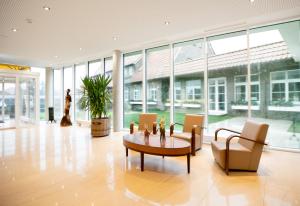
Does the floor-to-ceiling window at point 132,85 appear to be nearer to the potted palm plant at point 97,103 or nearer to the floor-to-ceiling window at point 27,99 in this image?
the potted palm plant at point 97,103

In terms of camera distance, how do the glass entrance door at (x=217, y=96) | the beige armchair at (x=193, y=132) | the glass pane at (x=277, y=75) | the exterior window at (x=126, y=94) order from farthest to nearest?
the exterior window at (x=126, y=94) → the glass entrance door at (x=217, y=96) → the glass pane at (x=277, y=75) → the beige armchair at (x=193, y=132)

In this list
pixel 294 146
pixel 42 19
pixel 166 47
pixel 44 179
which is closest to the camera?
pixel 44 179

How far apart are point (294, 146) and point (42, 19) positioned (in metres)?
7.11

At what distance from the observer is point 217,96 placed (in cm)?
577

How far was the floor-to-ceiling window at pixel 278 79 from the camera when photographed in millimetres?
4719

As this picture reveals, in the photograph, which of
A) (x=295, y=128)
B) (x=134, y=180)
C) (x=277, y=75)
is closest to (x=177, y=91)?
(x=277, y=75)

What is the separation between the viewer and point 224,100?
5.68m

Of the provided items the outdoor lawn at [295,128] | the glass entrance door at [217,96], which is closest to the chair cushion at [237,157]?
the outdoor lawn at [295,128]

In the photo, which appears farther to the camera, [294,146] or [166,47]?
[166,47]

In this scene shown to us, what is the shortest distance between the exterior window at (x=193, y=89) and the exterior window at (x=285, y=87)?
2048 millimetres

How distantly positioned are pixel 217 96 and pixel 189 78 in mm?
1128

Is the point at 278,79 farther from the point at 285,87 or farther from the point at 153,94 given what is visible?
the point at 153,94

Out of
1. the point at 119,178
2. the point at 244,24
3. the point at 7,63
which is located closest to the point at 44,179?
the point at 119,178

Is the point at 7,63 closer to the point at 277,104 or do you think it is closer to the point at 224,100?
the point at 224,100
